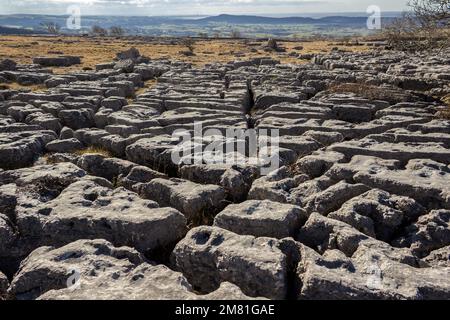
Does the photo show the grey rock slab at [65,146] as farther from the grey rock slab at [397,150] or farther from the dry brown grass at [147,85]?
the dry brown grass at [147,85]

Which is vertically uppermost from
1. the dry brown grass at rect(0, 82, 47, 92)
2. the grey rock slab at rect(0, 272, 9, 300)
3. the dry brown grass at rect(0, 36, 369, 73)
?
the dry brown grass at rect(0, 36, 369, 73)

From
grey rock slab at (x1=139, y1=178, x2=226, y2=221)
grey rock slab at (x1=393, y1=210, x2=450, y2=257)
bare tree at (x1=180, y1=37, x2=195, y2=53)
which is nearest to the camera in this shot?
grey rock slab at (x1=393, y1=210, x2=450, y2=257)

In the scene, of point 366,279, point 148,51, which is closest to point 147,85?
point 366,279

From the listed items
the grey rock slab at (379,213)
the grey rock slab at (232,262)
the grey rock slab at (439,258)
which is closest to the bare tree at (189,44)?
the grey rock slab at (379,213)

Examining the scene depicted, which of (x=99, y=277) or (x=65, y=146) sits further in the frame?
(x=65, y=146)

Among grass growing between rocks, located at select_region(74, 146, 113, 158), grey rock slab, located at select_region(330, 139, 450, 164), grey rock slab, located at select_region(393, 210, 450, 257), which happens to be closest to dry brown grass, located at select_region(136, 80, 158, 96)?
grass growing between rocks, located at select_region(74, 146, 113, 158)

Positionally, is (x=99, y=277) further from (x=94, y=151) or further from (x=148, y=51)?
(x=148, y=51)

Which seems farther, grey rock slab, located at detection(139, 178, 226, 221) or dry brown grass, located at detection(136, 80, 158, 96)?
dry brown grass, located at detection(136, 80, 158, 96)

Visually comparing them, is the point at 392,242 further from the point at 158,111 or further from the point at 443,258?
the point at 158,111

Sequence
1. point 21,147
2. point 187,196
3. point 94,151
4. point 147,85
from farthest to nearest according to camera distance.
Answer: point 147,85
point 94,151
point 21,147
point 187,196

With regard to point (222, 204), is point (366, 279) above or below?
below

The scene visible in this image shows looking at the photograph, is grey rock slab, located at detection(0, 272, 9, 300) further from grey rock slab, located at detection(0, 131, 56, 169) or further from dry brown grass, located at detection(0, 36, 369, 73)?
dry brown grass, located at detection(0, 36, 369, 73)
